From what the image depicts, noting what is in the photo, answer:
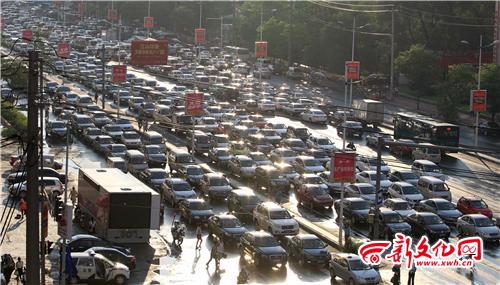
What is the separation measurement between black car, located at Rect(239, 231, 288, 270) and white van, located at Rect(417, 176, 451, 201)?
1259 cm

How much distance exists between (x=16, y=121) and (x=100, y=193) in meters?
24.8

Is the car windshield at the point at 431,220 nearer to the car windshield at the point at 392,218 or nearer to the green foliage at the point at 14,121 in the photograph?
the car windshield at the point at 392,218

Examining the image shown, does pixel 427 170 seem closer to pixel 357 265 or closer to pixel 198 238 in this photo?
pixel 198 238

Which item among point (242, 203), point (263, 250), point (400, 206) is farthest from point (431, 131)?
point (263, 250)

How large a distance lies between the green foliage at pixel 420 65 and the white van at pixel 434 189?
37.0 metres

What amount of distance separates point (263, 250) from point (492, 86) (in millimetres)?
39714

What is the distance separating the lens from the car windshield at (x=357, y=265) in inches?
1284

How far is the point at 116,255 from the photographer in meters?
33.5

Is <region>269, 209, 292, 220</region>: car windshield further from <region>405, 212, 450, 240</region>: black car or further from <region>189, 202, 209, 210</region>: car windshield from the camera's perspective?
<region>405, 212, 450, 240</region>: black car

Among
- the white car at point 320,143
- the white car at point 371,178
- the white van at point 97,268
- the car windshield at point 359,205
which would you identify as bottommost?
the white van at point 97,268

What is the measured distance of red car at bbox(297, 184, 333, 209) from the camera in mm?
44062

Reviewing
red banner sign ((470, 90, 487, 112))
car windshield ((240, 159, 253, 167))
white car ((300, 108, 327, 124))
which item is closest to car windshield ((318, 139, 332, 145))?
car windshield ((240, 159, 253, 167))

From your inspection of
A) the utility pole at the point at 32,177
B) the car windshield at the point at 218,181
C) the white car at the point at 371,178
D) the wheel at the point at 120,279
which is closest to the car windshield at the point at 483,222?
the white car at the point at 371,178

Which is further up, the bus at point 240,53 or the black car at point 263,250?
the bus at point 240,53
